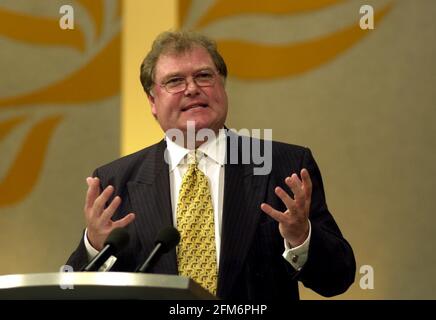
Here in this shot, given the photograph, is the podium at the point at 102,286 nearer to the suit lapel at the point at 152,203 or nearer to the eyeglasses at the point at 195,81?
the suit lapel at the point at 152,203

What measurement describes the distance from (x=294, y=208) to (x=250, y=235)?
0.45 meters

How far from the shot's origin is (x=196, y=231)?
3.04 metres

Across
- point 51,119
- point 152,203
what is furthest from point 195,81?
point 51,119

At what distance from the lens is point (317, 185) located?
3.19 metres

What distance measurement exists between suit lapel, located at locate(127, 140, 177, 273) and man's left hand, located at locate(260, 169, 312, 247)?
526mm

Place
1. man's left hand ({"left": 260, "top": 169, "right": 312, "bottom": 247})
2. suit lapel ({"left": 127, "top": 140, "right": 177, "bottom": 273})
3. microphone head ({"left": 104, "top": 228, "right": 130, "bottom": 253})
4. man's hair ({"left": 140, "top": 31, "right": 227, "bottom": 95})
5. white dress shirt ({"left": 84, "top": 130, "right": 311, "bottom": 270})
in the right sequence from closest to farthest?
microphone head ({"left": 104, "top": 228, "right": 130, "bottom": 253})
man's left hand ({"left": 260, "top": 169, "right": 312, "bottom": 247})
suit lapel ({"left": 127, "top": 140, "right": 177, "bottom": 273})
white dress shirt ({"left": 84, "top": 130, "right": 311, "bottom": 270})
man's hair ({"left": 140, "top": 31, "right": 227, "bottom": 95})

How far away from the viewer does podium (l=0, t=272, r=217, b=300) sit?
1848 mm

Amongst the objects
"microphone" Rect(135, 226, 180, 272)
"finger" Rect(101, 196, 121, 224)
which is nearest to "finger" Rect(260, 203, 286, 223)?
"microphone" Rect(135, 226, 180, 272)

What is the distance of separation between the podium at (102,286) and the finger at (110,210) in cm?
61

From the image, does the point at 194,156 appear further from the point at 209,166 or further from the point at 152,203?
the point at 152,203

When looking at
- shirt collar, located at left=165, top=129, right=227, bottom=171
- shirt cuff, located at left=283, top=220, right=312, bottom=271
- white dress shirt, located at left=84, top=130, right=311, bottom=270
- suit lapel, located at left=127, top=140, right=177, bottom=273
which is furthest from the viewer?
shirt collar, located at left=165, top=129, right=227, bottom=171

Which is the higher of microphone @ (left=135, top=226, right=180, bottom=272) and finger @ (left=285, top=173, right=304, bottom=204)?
finger @ (left=285, top=173, right=304, bottom=204)

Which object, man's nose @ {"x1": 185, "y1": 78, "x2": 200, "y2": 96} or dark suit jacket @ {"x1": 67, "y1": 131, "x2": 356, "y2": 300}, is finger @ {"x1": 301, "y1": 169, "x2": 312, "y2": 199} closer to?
dark suit jacket @ {"x1": 67, "y1": 131, "x2": 356, "y2": 300}
